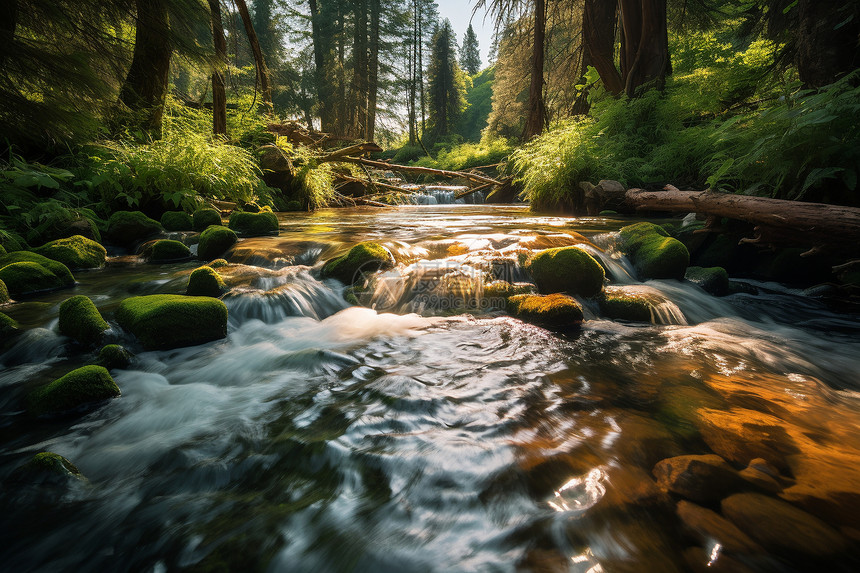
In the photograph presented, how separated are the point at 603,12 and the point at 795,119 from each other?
10997mm

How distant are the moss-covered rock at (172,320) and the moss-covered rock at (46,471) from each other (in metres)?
1.50

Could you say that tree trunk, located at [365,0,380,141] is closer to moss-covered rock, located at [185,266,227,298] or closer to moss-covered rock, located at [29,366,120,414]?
moss-covered rock, located at [185,266,227,298]

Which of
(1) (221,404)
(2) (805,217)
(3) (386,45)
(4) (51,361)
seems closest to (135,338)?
(4) (51,361)

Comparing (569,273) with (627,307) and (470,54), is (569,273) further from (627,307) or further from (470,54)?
(470,54)

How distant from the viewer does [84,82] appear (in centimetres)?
450

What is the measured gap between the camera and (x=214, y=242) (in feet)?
19.7

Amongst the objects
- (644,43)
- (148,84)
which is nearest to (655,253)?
(644,43)

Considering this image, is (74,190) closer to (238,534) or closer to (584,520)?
(238,534)

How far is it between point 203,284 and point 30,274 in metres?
2.03

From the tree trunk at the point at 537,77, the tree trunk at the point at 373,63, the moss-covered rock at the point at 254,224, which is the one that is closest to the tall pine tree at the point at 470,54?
the tree trunk at the point at 373,63

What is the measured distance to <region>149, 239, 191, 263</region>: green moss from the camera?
5.93 m

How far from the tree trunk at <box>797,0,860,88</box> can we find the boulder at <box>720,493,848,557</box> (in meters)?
5.61

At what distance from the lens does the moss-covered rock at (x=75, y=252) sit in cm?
524

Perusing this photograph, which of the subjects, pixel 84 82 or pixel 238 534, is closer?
pixel 238 534
